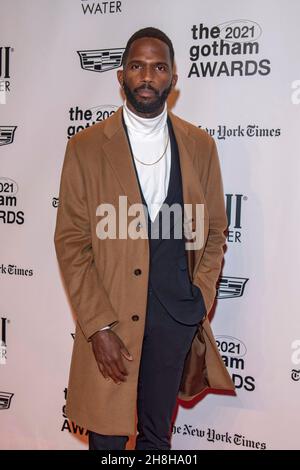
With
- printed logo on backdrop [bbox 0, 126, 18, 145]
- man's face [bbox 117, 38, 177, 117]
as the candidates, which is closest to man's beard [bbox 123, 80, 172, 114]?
man's face [bbox 117, 38, 177, 117]

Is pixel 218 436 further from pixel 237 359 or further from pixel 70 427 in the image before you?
pixel 70 427

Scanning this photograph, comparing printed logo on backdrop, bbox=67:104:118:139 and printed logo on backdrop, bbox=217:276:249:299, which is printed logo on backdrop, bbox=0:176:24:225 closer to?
printed logo on backdrop, bbox=67:104:118:139

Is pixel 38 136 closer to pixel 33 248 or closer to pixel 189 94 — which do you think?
pixel 33 248

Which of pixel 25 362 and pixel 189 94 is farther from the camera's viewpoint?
pixel 25 362

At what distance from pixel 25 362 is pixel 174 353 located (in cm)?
124

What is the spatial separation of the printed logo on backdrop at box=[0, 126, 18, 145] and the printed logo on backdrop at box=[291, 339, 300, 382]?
5.59 feet

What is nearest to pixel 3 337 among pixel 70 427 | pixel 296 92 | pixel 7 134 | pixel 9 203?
pixel 70 427

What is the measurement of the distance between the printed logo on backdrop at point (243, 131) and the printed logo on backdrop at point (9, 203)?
104cm

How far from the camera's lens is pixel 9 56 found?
2.75 metres

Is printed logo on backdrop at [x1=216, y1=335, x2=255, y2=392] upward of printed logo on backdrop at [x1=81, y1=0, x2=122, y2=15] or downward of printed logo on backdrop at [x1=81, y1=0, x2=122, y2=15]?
downward

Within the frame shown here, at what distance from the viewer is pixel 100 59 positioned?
2.61m

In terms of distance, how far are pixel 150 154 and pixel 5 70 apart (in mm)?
1273

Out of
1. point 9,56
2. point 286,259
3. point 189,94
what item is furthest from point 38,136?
point 286,259

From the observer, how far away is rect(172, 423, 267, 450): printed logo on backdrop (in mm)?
2603
